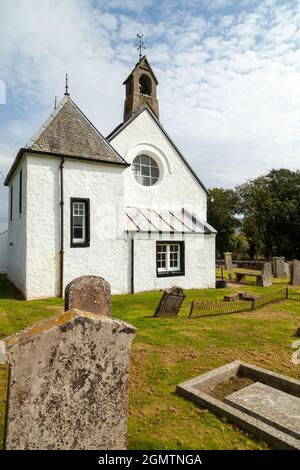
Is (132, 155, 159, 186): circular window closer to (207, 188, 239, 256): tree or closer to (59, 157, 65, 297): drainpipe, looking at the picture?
(59, 157, 65, 297): drainpipe

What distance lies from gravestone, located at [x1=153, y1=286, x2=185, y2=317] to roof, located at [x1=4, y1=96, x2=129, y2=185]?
288 inches

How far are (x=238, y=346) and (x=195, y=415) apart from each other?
10.7 feet

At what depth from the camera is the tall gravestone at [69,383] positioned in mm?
2771

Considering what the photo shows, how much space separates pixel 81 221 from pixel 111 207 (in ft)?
5.18

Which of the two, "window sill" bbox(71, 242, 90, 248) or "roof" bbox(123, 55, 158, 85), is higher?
"roof" bbox(123, 55, 158, 85)

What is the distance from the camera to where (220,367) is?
5.59 metres

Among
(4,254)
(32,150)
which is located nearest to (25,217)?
(32,150)

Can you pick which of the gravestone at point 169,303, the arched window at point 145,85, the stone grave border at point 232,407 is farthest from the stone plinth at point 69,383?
the arched window at point 145,85

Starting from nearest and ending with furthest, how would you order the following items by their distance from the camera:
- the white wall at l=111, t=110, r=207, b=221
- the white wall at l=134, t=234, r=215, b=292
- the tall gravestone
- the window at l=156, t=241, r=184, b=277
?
the tall gravestone < the white wall at l=134, t=234, r=215, b=292 < the window at l=156, t=241, r=184, b=277 < the white wall at l=111, t=110, r=207, b=221

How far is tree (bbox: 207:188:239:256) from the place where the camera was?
50.9 meters

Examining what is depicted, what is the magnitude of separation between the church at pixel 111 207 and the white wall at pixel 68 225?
41mm

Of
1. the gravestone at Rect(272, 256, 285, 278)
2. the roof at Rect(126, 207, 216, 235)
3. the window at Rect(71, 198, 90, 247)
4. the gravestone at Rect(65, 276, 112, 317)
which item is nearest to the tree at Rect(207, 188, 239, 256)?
the gravestone at Rect(272, 256, 285, 278)

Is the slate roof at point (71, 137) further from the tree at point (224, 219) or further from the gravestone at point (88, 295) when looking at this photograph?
the tree at point (224, 219)

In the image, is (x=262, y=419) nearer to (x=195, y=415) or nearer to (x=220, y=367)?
(x=195, y=415)
